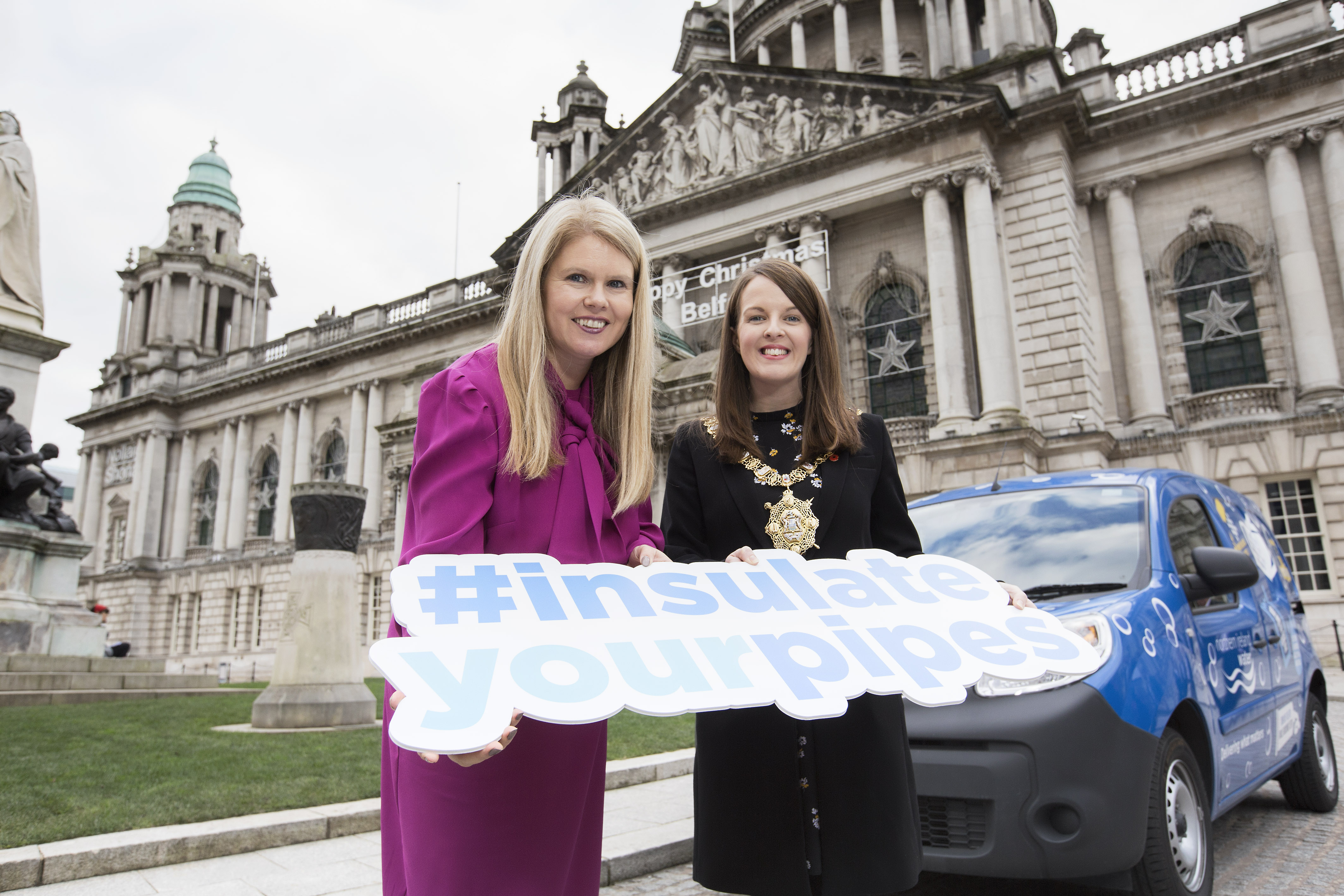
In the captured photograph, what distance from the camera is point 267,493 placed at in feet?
149

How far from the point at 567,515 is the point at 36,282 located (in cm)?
1535

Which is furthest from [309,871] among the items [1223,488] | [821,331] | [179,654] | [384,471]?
[179,654]

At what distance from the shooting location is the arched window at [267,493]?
147ft

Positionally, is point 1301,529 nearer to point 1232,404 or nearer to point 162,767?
point 1232,404

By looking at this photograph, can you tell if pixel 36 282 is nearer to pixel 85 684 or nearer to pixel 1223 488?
pixel 85 684

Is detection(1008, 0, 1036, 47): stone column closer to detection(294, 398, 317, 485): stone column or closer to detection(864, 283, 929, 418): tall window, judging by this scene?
detection(864, 283, 929, 418): tall window

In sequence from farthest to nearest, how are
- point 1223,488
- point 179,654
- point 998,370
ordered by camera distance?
1. point 179,654
2. point 998,370
3. point 1223,488

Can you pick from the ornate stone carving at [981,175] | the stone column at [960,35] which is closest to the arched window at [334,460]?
the ornate stone carving at [981,175]

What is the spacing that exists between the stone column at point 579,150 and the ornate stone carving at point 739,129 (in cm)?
1287

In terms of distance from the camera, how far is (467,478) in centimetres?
176

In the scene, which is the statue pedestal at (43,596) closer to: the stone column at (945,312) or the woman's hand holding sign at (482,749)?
the woman's hand holding sign at (482,749)

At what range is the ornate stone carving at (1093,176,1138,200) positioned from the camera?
23812 millimetres

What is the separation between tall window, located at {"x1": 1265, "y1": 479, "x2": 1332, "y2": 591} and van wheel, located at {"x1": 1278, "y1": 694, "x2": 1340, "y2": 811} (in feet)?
53.1

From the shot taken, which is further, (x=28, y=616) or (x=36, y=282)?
(x=36, y=282)
